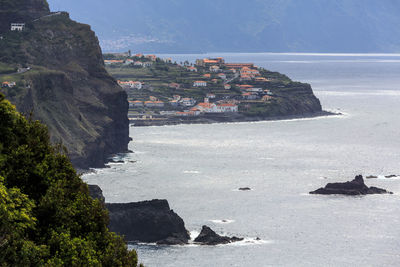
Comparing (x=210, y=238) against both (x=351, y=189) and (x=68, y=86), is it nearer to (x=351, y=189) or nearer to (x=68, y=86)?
(x=351, y=189)

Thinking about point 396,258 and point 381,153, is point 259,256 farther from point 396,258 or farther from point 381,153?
point 381,153

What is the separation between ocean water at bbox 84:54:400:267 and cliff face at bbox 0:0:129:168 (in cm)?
488

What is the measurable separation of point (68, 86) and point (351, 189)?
A: 4452 centimetres

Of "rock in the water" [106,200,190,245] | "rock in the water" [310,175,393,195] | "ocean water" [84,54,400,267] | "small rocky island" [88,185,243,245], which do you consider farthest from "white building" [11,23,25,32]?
"rock in the water" [106,200,190,245]

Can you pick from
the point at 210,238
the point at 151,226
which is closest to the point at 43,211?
the point at 210,238

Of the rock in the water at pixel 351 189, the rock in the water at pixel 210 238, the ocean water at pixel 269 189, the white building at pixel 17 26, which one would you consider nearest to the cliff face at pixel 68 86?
the white building at pixel 17 26

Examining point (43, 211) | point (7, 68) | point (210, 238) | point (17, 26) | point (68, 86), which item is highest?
point (17, 26)

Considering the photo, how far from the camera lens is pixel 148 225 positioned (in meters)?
77.9

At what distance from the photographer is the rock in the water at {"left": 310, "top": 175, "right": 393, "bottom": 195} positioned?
10288 cm

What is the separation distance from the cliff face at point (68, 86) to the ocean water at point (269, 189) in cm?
488

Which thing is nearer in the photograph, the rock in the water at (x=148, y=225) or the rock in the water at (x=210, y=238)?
the rock in the water at (x=210, y=238)

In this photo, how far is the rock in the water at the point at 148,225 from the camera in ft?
255

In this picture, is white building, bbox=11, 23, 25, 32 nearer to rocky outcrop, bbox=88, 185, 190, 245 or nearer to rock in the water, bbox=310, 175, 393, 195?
rock in the water, bbox=310, 175, 393, 195

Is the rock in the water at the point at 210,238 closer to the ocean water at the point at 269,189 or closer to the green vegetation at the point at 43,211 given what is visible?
the ocean water at the point at 269,189
